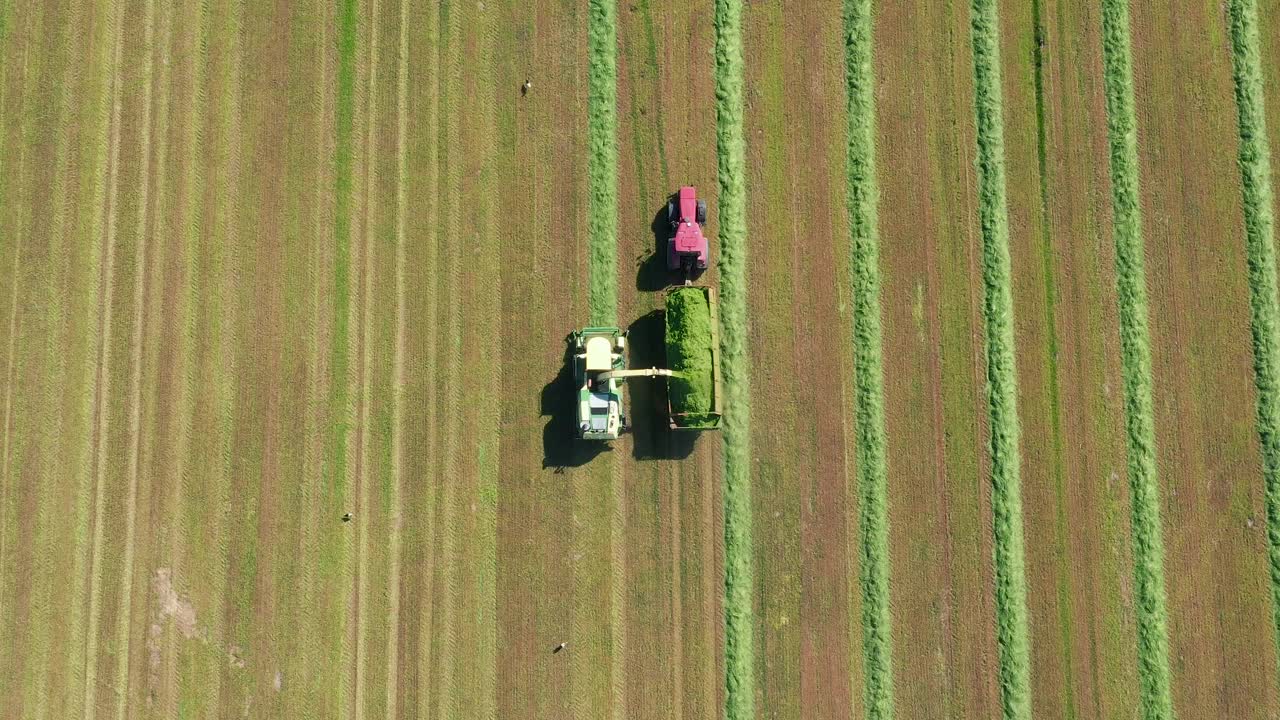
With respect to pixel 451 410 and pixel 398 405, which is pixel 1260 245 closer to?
pixel 451 410

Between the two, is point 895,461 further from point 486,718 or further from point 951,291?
point 486,718

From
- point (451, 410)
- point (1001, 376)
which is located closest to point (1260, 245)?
point (1001, 376)

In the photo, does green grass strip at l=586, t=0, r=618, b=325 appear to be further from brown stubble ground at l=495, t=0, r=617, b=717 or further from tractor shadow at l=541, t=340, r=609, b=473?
tractor shadow at l=541, t=340, r=609, b=473

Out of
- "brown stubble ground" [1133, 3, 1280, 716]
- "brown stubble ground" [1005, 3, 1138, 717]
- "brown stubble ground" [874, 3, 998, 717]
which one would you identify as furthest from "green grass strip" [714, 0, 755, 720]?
"brown stubble ground" [1133, 3, 1280, 716]

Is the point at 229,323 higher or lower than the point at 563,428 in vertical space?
higher

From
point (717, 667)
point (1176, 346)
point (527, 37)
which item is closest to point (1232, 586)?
point (1176, 346)

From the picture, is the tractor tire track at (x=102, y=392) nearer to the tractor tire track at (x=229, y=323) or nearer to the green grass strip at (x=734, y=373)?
the tractor tire track at (x=229, y=323)

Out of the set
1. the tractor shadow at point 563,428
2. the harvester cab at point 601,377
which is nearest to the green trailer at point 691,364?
the harvester cab at point 601,377
